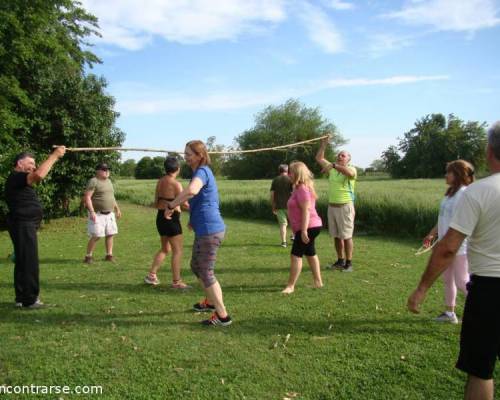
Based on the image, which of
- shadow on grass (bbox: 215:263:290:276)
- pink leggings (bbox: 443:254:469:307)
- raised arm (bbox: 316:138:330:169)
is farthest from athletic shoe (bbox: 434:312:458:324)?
raised arm (bbox: 316:138:330:169)

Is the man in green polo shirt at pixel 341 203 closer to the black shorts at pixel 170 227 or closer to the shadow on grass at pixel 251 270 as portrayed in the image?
the shadow on grass at pixel 251 270

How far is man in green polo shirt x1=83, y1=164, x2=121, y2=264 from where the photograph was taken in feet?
29.2

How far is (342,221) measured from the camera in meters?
7.98

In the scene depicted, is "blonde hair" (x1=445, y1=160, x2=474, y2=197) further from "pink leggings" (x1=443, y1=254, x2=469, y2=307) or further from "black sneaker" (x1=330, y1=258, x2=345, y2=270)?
"black sneaker" (x1=330, y1=258, x2=345, y2=270)

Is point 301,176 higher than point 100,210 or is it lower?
higher

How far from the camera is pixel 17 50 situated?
1357cm

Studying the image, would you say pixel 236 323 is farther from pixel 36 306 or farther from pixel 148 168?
pixel 148 168

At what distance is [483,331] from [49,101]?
16378 millimetres

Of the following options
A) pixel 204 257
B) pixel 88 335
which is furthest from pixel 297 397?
pixel 88 335

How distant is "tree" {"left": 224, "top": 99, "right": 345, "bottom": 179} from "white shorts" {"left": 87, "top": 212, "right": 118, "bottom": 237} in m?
44.9

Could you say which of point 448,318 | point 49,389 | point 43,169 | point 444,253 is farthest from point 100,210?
point 444,253

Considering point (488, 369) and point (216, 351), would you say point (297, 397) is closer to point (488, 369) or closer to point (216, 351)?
point (216, 351)

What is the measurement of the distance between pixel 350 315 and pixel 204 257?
2079mm

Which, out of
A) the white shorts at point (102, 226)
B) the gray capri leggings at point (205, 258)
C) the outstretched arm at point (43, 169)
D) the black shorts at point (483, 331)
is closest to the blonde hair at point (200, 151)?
the gray capri leggings at point (205, 258)
